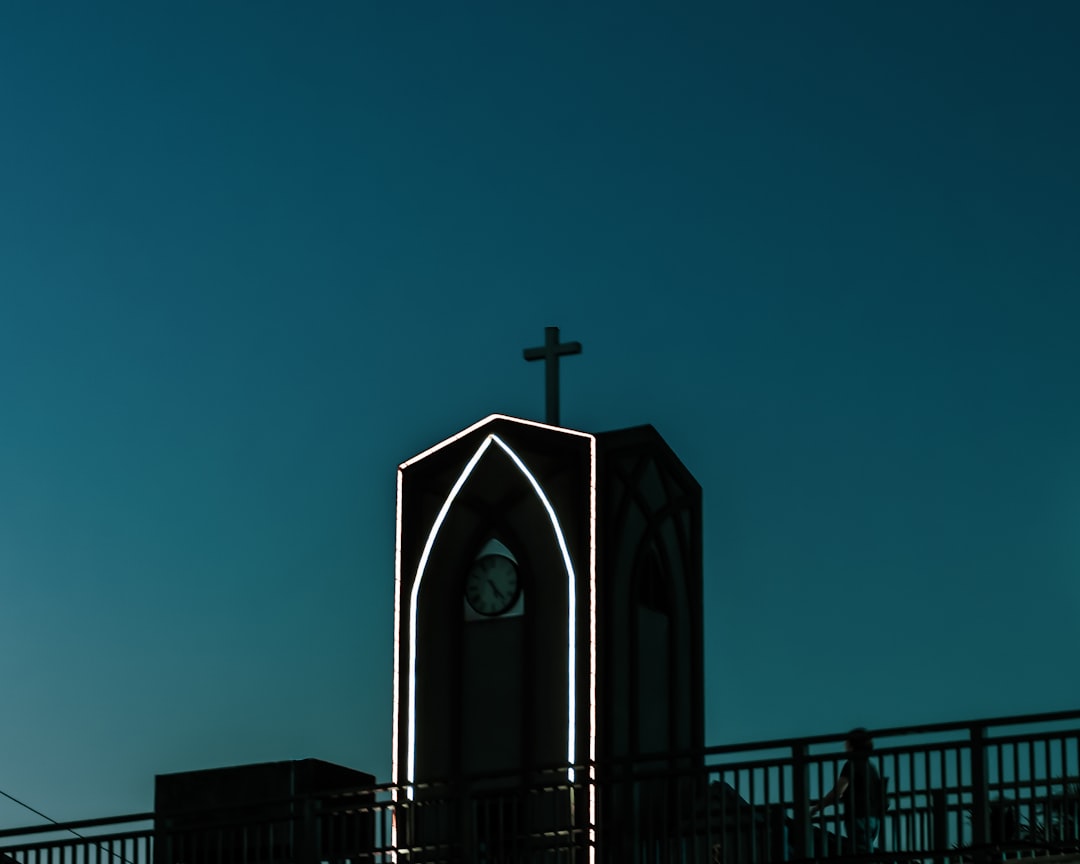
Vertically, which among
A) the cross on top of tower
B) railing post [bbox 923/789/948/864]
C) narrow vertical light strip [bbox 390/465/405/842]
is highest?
the cross on top of tower

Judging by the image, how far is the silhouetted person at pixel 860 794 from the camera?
Answer: 18.4m

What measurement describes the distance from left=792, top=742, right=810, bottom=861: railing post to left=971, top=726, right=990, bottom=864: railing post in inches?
59.6

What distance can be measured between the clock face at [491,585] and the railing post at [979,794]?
7.43 metres

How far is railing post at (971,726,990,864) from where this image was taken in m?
17.9

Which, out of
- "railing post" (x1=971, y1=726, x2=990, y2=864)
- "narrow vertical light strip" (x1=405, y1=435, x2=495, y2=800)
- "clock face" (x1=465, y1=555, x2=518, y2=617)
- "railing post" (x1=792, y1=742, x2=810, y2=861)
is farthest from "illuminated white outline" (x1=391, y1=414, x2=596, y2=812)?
"railing post" (x1=971, y1=726, x2=990, y2=864)

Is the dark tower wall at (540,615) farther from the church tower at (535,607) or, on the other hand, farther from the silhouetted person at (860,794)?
the silhouetted person at (860,794)

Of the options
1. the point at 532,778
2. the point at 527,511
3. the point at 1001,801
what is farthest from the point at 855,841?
the point at 527,511

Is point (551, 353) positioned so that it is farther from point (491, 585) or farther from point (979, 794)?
point (979, 794)

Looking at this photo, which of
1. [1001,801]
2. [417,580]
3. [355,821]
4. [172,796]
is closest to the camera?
[1001,801]

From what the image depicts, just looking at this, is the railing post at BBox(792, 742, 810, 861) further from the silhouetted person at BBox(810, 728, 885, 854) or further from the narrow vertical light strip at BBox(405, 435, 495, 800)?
the narrow vertical light strip at BBox(405, 435, 495, 800)

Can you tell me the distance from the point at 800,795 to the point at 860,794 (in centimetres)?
68

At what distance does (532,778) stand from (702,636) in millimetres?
3935

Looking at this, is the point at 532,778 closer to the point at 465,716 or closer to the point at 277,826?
the point at 465,716

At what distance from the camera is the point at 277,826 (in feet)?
71.5
